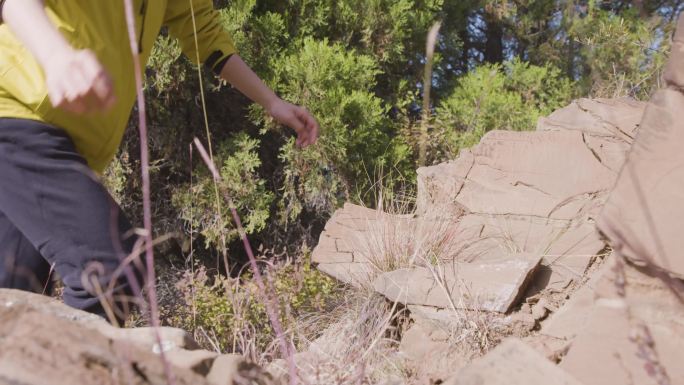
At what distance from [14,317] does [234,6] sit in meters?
4.36

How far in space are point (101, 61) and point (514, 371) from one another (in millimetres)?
1277

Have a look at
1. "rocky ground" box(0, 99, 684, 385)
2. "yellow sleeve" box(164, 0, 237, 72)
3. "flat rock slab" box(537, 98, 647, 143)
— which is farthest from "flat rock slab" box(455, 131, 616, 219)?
"yellow sleeve" box(164, 0, 237, 72)

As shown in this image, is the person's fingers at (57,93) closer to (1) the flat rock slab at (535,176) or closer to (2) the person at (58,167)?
(2) the person at (58,167)

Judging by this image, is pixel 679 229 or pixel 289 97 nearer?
pixel 679 229

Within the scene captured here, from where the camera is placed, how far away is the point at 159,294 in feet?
15.9

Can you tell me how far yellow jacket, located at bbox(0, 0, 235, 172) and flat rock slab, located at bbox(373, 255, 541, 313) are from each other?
1377 mm

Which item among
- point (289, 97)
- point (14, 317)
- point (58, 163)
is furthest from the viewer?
point (289, 97)

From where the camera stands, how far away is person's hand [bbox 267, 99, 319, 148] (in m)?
2.54

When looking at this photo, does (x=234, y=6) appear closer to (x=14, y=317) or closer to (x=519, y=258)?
(x=519, y=258)

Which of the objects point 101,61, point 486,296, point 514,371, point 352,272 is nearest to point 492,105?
point 352,272

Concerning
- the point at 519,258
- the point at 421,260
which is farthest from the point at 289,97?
the point at 519,258

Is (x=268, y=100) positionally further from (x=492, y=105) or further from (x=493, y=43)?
(x=493, y=43)

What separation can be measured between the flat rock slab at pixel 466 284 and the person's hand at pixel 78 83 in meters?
1.68

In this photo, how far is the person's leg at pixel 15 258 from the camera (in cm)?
195
